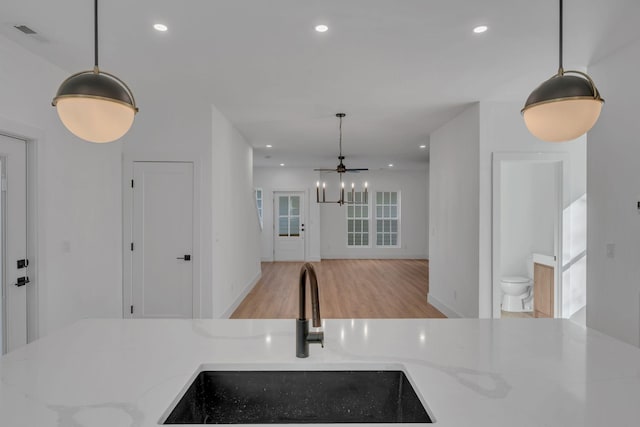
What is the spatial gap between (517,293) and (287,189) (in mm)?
6270


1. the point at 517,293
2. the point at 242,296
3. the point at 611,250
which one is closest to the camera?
the point at 611,250

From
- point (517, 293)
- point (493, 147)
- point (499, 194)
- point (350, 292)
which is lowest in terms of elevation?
point (350, 292)

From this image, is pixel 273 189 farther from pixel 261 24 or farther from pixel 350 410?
pixel 350 410

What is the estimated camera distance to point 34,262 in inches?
114

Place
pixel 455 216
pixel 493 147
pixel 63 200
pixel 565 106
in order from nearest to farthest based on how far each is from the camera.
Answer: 1. pixel 565 106
2. pixel 63 200
3. pixel 493 147
4. pixel 455 216

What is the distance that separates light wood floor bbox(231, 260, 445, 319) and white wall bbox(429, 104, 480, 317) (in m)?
0.48

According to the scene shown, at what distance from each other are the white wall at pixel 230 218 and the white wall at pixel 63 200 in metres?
1.03

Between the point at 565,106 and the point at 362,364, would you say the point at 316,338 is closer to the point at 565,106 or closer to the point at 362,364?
the point at 362,364

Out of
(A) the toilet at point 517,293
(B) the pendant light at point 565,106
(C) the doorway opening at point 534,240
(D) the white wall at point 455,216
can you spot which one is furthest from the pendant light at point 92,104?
(A) the toilet at point 517,293

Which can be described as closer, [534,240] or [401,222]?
[534,240]

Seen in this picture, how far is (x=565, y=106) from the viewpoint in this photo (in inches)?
54.7

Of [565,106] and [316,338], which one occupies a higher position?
[565,106]

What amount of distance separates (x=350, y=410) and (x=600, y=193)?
282cm

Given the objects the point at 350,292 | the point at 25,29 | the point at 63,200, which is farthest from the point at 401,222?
the point at 25,29
